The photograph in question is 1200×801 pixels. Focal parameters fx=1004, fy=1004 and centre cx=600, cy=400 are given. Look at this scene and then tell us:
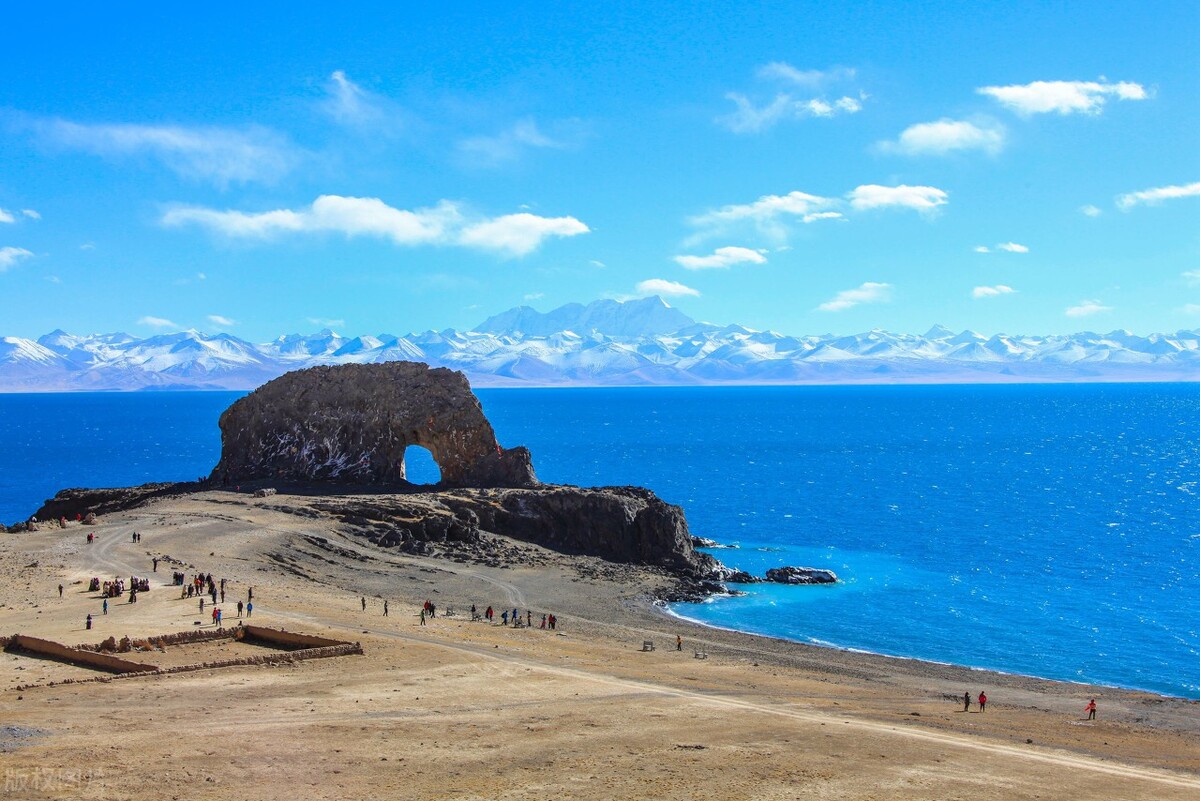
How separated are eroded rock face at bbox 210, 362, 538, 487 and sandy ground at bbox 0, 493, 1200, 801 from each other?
98.9 feet

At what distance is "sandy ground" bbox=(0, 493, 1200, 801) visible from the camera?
2619 centimetres

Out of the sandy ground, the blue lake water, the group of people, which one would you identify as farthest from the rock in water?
the group of people

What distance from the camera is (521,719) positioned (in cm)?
3256

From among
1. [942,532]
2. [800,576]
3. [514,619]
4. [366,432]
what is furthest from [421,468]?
[514,619]

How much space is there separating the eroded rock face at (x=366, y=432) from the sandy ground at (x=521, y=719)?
30.2 metres

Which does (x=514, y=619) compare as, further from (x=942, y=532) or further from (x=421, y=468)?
(x=421, y=468)

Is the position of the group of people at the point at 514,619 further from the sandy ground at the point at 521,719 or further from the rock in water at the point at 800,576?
the rock in water at the point at 800,576

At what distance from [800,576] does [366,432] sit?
40.0 metres

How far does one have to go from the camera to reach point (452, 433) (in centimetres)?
8875

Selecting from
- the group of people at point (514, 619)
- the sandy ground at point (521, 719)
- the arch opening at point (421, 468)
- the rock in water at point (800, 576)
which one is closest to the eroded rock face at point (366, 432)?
the rock in water at point (800, 576)

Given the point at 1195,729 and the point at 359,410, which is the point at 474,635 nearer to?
the point at 1195,729

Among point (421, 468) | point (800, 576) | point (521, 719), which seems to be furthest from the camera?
point (421, 468)

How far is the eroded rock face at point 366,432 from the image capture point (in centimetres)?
8838

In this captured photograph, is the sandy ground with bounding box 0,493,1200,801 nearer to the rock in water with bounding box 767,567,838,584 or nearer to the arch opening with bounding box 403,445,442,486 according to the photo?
the rock in water with bounding box 767,567,838,584
